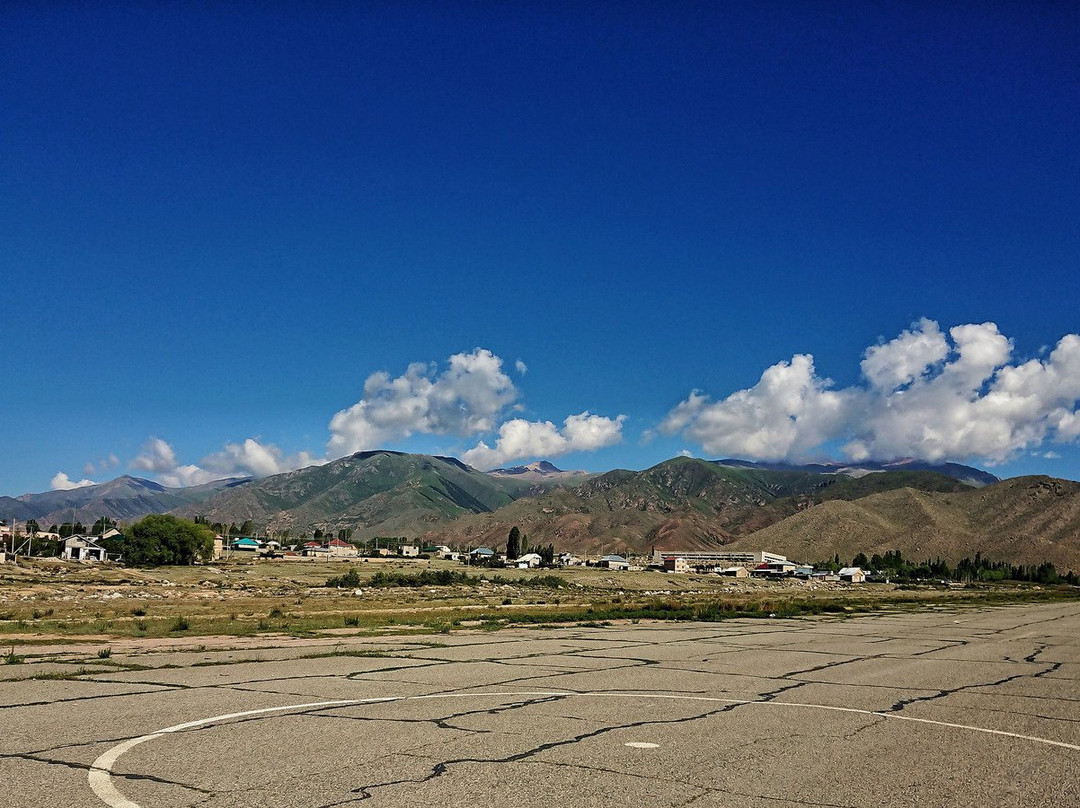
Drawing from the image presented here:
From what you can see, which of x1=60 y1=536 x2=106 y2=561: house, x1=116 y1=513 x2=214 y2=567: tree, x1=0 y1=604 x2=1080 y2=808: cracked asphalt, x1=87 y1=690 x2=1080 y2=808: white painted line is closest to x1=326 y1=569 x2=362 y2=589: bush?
x1=116 y1=513 x2=214 y2=567: tree

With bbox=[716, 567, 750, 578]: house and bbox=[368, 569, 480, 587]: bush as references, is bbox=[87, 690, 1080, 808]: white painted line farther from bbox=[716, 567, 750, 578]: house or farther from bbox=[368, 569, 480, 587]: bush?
bbox=[716, 567, 750, 578]: house

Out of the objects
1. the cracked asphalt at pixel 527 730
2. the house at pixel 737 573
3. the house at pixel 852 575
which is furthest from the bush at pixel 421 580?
the house at pixel 852 575

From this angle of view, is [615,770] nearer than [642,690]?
Yes

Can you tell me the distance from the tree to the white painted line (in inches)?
4998

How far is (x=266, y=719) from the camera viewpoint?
12.6 m

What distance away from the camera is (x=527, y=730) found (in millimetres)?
12039

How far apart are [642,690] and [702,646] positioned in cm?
1170

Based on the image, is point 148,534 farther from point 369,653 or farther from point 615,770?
point 615,770

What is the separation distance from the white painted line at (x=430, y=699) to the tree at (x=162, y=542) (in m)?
127

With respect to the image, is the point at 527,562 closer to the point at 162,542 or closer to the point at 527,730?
the point at 162,542

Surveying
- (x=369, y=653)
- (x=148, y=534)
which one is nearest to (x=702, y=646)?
(x=369, y=653)

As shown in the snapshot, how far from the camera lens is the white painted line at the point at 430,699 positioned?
28.5ft

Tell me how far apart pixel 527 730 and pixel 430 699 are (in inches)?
134

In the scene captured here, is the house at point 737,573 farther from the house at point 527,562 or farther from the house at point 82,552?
the house at point 82,552
